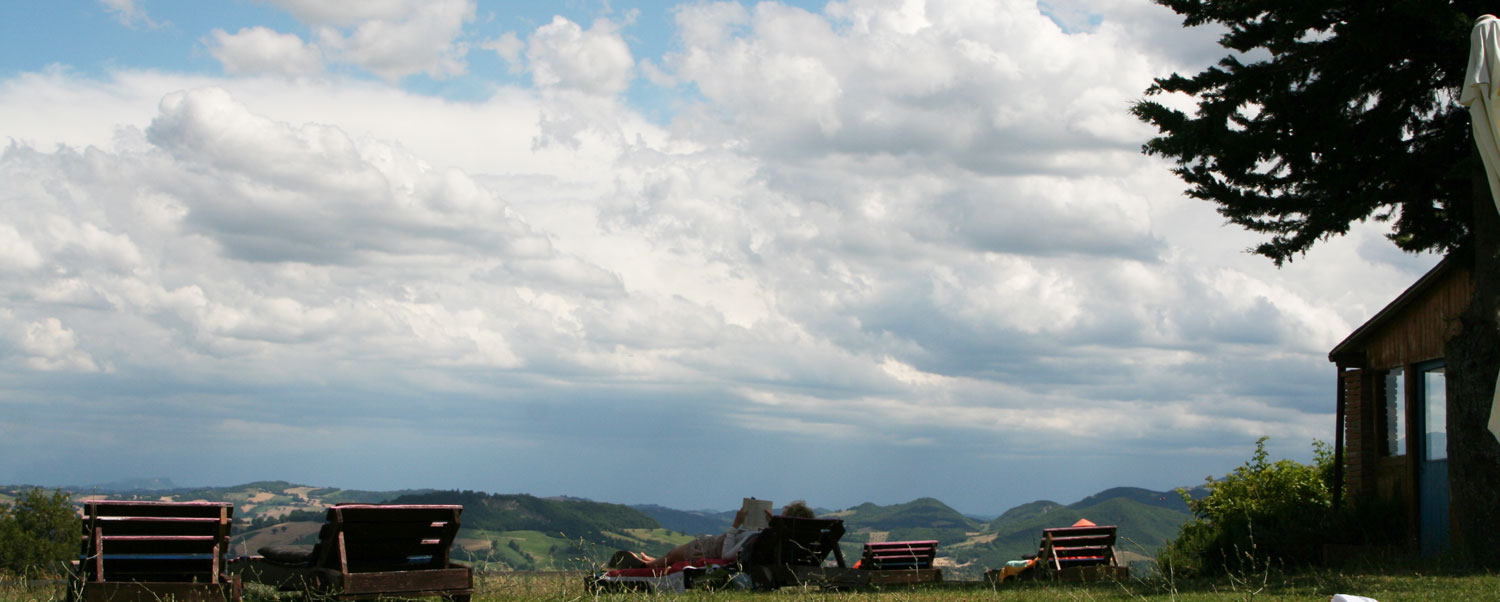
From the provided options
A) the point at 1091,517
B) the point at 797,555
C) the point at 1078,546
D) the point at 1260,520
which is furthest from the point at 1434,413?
the point at 1091,517

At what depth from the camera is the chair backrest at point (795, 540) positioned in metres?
14.1

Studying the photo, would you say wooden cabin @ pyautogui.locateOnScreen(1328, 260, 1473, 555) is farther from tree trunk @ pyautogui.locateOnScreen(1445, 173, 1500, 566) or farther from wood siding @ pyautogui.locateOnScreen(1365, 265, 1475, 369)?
tree trunk @ pyautogui.locateOnScreen(1445, 173, 1500, 566)

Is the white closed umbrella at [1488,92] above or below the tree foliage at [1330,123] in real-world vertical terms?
below

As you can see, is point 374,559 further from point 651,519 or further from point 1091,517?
point 651,519

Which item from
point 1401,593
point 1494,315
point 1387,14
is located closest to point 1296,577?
point 1401,593

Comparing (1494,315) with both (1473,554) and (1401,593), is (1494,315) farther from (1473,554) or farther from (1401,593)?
(1401,593)

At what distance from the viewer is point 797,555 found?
1449 centimetres

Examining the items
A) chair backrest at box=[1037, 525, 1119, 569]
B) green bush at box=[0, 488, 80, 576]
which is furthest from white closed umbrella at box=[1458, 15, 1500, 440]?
green bush at box=[0, 488, 80, 576]

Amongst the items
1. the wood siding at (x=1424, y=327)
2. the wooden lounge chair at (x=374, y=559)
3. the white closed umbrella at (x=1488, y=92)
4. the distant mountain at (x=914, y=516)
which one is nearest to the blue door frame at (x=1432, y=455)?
the wood siding at (x=1424, y=327)

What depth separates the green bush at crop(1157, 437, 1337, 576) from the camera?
54.3ft

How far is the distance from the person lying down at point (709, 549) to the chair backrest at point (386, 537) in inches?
140

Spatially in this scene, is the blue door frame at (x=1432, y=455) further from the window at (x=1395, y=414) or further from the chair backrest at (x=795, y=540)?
the chair backrest at (x=795, y=540)

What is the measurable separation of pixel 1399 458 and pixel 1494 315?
4093 millimetres

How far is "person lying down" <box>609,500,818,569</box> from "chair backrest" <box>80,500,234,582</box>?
514cm
